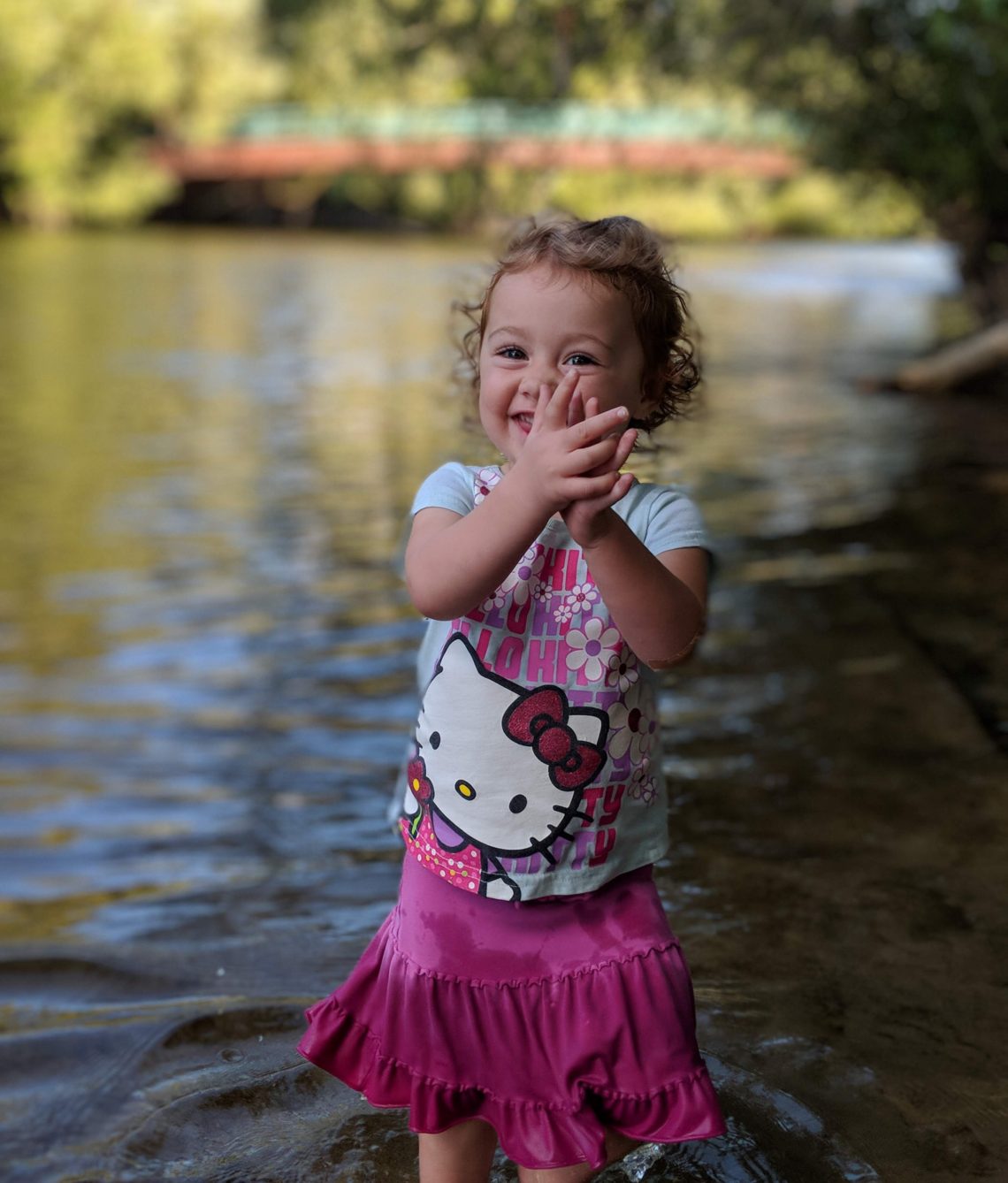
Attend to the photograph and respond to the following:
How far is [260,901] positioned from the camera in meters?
3.04

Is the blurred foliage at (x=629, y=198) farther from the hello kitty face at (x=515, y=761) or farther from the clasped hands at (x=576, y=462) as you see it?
the clasped hands at (x=576, y=462)

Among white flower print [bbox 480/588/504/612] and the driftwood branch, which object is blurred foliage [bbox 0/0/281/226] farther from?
white flower print [bbox 480/588/504/612]

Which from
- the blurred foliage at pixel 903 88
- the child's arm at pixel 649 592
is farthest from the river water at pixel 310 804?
the blurred foliage at pixel 903 88

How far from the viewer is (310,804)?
359cm

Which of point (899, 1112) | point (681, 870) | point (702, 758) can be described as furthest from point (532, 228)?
point (702, 758)

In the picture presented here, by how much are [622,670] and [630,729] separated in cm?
8

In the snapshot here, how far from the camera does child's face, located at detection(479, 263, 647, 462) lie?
5.63 ft

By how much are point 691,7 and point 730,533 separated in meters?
4.47

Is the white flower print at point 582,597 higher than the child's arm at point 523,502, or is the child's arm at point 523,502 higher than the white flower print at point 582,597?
the child's arm at point 523,502

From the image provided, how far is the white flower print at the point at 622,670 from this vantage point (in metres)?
1.77

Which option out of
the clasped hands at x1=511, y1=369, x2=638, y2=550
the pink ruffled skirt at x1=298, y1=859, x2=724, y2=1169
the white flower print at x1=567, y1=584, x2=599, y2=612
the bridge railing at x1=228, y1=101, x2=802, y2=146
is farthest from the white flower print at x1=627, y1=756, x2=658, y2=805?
the bridge railing at x1=228, y1=101, x2=802, y2=146

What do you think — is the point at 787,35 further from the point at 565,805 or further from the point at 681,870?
the point at 565,805

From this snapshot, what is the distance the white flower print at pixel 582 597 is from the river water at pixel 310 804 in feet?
1.57

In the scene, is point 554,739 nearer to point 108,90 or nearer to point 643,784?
point 643,784
